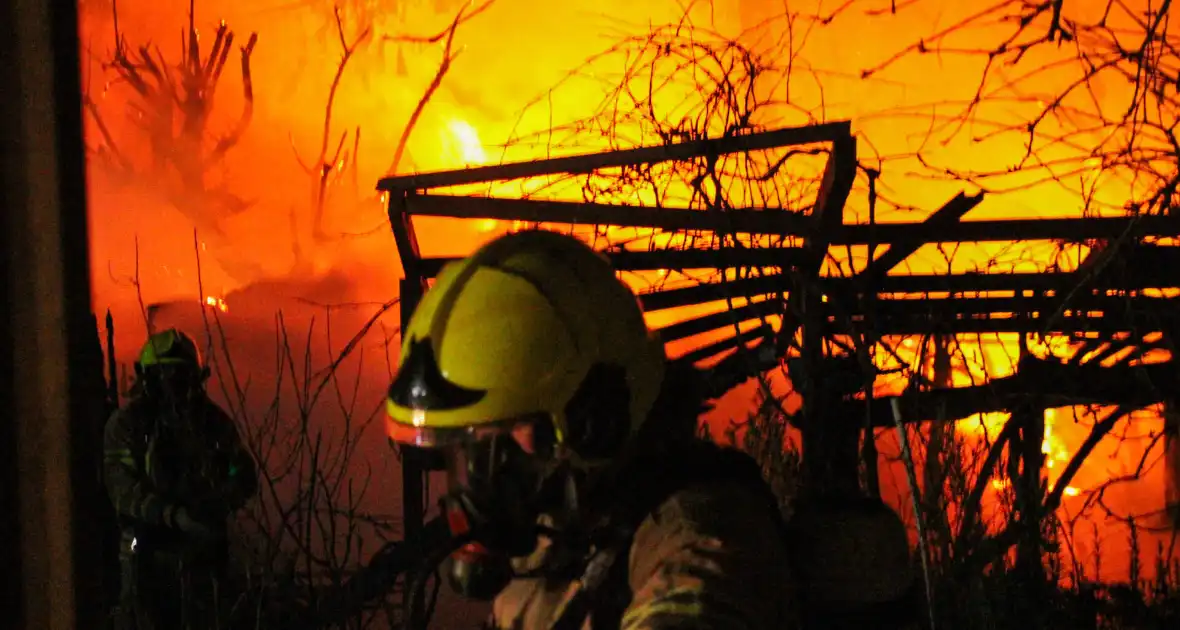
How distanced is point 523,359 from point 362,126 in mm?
5888

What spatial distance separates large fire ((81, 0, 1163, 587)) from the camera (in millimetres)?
6020

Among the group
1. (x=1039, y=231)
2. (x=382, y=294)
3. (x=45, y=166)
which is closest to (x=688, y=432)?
(x=45, y=166)

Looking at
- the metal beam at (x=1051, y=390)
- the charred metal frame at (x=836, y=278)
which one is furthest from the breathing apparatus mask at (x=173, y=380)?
the metal beam at (x=1051, y=390)

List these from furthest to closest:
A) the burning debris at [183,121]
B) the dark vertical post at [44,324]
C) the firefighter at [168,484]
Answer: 1. the burning debris at [183,121]
2. the firefighter at [168,484]
3. the dark vertical post at [44,324]

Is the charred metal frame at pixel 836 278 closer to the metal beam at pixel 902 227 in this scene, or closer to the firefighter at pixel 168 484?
the metal beam at pixel 902 227

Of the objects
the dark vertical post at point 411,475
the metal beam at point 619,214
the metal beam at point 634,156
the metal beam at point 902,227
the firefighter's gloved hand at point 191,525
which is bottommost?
the firefighter's gloved hand at point 191,525

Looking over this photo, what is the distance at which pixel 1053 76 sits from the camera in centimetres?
548

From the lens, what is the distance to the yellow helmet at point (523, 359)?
151 cm

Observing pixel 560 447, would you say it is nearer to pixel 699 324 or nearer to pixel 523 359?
pixel 523 359

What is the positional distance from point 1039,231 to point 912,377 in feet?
2.29

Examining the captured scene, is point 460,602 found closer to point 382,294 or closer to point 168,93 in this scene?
point 382,294

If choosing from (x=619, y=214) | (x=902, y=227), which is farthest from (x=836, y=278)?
(x=619, y=214)

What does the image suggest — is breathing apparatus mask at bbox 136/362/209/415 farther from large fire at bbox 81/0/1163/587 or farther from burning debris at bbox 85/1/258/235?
burning debris at bbox 85/1/258/235

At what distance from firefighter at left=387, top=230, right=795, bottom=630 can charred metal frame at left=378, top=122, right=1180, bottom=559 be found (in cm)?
86
